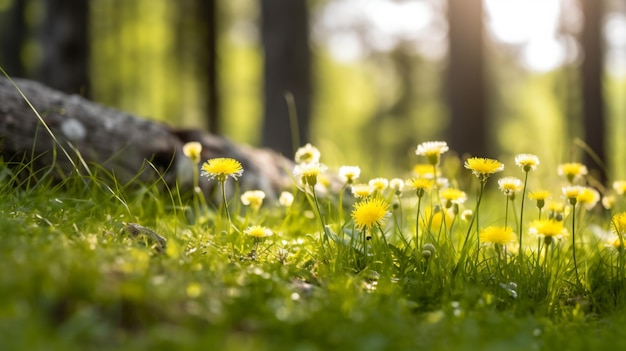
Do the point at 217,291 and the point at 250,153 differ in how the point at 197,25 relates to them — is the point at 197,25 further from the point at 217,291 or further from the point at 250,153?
the point at 217,291

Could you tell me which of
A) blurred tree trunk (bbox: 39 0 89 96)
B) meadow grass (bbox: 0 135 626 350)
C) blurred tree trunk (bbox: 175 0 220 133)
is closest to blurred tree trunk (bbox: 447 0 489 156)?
blurred tree trunk (bbox: 175 0 220 133)

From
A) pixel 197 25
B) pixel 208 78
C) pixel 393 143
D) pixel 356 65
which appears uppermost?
pixel 197 25

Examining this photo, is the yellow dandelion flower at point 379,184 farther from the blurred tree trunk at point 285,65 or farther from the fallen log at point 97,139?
the blurred tree trunk at point 285,65

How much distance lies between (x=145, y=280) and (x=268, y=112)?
19.4 feet

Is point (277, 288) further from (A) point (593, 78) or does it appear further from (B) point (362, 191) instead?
(A) point (593, 78)

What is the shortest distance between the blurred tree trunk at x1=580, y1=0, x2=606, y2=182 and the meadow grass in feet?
22.5

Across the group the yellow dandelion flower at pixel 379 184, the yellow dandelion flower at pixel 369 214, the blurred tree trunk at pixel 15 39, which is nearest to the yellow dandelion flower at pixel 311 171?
the yellow dandelion flower at pixel 369 214

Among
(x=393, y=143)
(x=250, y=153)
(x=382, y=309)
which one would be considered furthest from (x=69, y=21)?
(x=393, y=143)

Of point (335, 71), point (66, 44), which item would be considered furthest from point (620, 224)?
point (335, 71)

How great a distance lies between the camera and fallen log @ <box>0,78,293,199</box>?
3.53 m

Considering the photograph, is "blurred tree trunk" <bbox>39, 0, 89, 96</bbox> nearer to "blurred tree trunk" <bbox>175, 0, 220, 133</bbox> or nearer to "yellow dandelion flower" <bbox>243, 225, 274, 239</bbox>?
"blurred tree trunk" <bbox>175, 0, 220, 133</bbox>

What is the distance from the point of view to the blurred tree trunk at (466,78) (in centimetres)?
873

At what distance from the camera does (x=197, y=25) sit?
12.2m

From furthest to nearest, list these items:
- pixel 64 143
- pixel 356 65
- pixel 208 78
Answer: pixel 356 65 < pixel 208 78 < pixel 64 143
